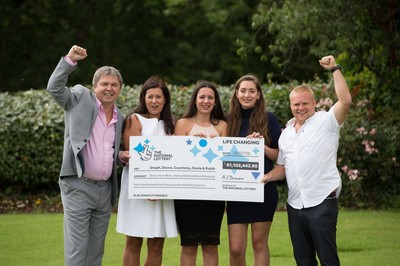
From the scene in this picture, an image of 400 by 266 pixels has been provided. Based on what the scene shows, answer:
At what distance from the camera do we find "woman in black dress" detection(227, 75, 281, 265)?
672 cm

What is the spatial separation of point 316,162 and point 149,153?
150 cm

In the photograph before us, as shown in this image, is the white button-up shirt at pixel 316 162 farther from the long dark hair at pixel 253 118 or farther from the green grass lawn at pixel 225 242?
the green grass lawn at pixel 225 242

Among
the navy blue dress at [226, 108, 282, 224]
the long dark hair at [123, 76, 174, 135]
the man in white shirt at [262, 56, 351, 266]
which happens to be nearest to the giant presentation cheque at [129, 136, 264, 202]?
the navy blue dress at [226, 108, 282, 224]

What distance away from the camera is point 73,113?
6.48m

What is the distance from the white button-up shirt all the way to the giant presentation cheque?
414 mm

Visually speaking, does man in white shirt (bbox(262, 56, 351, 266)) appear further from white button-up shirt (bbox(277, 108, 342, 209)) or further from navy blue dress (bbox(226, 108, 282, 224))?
navy blue dress (bbox(226, 108, 282, 224))

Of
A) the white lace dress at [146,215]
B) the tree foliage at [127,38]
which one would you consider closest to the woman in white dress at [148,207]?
the white lace dress at [146,215]

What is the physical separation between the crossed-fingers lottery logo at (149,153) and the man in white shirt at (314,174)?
1105 mm

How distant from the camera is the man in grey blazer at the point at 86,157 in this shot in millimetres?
6398

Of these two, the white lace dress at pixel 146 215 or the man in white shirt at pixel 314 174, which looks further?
the white lace dress at pixel 146 215

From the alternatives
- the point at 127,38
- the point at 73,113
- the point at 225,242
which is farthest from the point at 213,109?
the point at 127,38

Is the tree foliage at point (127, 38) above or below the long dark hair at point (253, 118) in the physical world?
above

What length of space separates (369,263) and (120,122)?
343cm

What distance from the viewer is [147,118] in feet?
22.8
